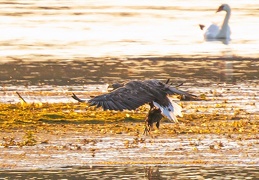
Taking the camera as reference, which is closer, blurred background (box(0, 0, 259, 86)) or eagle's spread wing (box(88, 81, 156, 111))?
eagle's spread wing (box(88, 81, 156, 111))

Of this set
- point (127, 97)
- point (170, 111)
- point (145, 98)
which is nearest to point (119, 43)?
point (170, 111)

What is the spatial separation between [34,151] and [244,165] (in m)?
2.88

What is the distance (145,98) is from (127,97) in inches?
14.2

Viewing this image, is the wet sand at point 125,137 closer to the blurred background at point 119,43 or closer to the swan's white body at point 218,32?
the blurred background at point 119,43

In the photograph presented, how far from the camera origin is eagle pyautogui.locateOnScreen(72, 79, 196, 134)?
38.7ft

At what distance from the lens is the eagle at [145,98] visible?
38.7ft

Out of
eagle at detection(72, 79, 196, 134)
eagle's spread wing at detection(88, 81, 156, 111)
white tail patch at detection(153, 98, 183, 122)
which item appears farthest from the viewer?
white tail patch at detection(153, 98, 183, 122)

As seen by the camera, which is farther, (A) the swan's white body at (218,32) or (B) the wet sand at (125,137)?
(A) the swan's white body at (218,32)

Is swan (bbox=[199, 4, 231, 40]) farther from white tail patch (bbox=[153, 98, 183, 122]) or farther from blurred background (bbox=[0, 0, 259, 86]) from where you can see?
white tail patch (bbox=[153, 98, 183, 122])

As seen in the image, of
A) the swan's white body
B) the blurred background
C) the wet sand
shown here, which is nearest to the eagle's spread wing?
the wet sand

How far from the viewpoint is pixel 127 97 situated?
39.8 ft

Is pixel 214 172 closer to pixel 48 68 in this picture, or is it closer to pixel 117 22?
pixel 48 68

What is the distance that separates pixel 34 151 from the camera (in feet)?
45.5

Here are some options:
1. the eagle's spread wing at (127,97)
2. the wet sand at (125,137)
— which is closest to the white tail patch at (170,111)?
the eagle's spread wing at (127,97)
